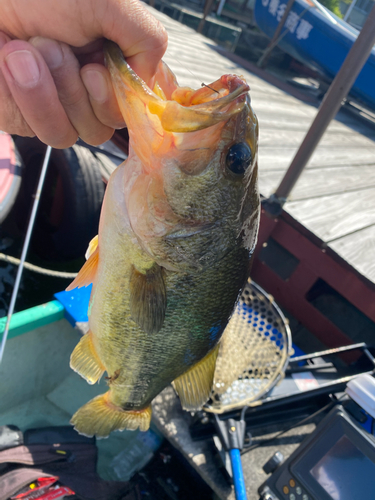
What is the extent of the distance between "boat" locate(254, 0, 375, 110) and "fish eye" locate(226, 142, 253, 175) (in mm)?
9480

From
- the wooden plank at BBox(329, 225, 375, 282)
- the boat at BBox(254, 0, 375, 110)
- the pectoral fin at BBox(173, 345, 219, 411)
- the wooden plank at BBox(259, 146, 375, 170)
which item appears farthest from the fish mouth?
the boat at BBox(254, 0, 375, 110)

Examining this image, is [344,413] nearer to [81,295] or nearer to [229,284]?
[229,284]

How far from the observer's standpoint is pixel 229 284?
1152 millimetres

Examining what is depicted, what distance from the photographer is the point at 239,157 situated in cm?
94

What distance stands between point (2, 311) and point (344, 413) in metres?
2.93

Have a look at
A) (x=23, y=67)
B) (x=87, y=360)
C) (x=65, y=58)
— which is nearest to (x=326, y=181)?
(x=87, y=360)

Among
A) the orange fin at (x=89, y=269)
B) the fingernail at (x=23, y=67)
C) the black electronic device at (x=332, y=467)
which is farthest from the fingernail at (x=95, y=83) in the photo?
the black electronic device at (x=332, y=467)

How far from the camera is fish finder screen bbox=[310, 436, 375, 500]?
4.59ft

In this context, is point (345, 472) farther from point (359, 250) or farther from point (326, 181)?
point (326, 181)

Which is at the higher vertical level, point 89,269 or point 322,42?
point 322,42

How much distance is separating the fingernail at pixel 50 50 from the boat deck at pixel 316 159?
0.43 meters

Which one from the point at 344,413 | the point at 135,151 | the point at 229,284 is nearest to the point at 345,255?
the point at 344,413

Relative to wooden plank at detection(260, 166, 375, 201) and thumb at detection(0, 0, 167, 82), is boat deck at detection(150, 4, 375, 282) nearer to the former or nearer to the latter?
wooden plank at detection(260, 166, 375, 201)

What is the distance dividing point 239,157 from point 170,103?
0.24 metres
